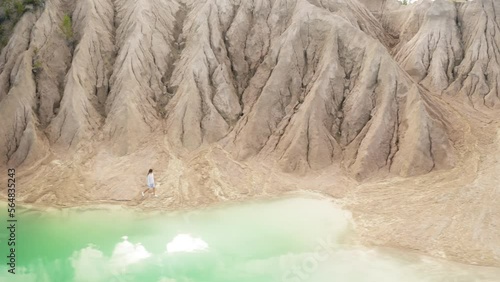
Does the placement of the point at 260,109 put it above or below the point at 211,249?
above

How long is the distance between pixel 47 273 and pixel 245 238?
6.14 metres

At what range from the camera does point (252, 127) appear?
837 inches

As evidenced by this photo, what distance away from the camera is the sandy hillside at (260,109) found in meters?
18.0

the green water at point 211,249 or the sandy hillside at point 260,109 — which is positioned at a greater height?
the sandy hillside at point 260,109

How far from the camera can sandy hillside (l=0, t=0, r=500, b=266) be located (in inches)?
707

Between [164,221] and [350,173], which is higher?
[350,173]

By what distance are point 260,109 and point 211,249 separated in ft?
30.3

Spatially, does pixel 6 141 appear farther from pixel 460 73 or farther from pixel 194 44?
pixel 460 73

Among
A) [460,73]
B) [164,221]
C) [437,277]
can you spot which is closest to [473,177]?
[437,277]

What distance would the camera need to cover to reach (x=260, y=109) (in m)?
21.7

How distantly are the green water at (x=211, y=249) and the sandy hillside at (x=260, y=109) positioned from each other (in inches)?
43.4

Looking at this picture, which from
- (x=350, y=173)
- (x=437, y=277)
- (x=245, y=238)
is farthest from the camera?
(x=350, y=173)

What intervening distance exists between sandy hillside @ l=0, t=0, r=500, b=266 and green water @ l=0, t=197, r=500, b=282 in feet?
3.62

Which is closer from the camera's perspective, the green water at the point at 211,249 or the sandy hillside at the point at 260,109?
the green water at the point at 211,249
